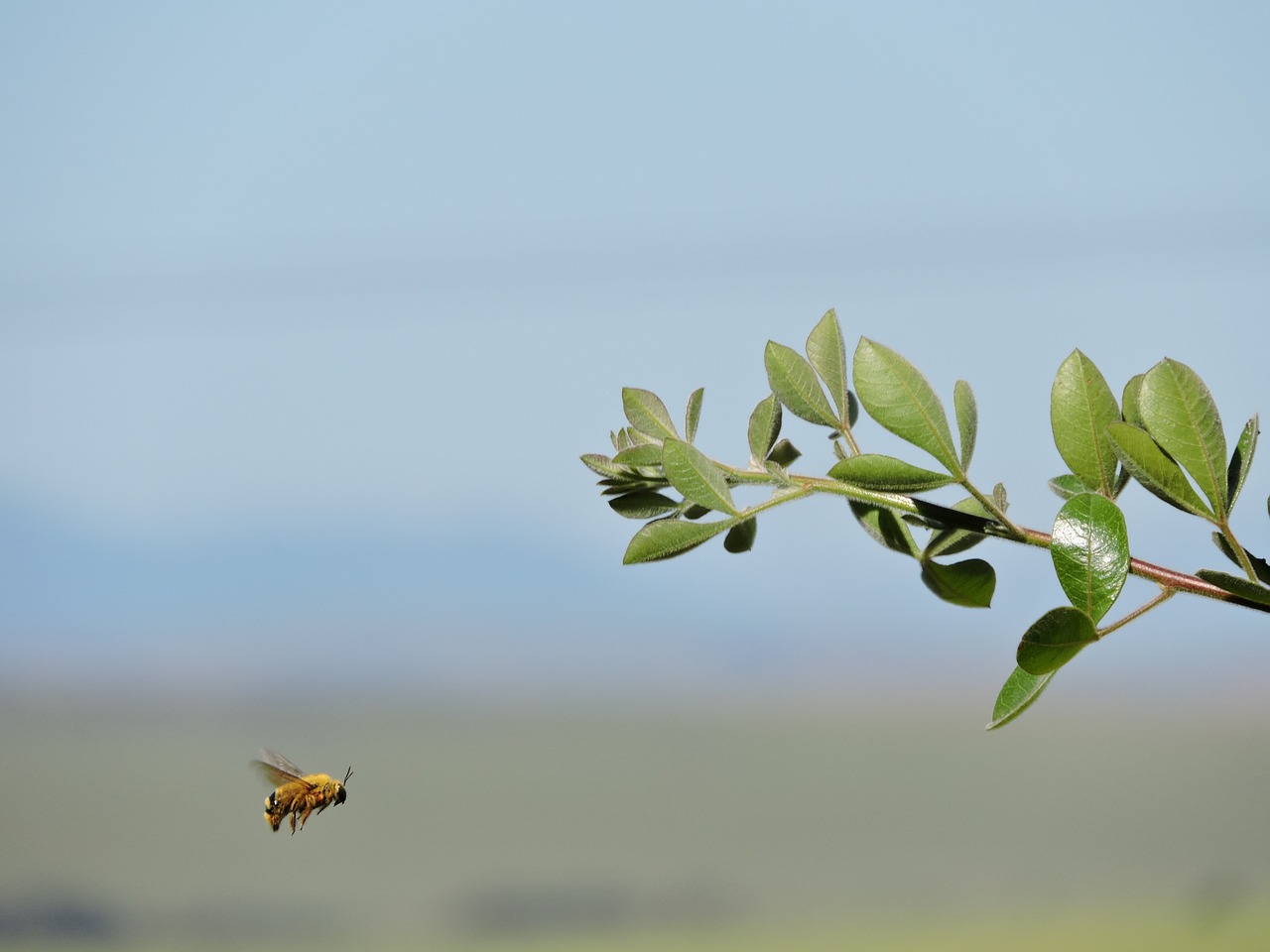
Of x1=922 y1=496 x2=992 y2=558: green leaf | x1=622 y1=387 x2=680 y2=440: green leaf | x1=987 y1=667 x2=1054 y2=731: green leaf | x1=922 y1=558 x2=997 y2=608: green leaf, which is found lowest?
x1=987 y1=667 x2=1054 y2=731: green leaf

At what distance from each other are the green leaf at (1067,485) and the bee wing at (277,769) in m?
0.27

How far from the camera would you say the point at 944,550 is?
202 millimetres

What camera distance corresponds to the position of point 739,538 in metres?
0.23

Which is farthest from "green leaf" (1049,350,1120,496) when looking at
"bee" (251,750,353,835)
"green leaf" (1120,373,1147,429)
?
"bee" (251,750,353,835)

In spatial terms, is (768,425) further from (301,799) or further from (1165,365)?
(301,799)

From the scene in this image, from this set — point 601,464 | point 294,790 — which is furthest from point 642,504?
point 294,790

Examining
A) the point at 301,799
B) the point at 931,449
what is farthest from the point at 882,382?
the point at 301,799

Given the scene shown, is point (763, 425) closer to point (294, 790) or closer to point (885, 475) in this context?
point (885, 475)

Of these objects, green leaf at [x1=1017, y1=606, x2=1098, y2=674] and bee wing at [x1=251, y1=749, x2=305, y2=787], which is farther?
bee wing at [x1=251, y1=749, x2=305, y2=787]

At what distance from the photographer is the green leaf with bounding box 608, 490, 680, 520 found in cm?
22

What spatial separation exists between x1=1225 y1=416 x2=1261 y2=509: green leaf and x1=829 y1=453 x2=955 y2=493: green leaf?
46 mm

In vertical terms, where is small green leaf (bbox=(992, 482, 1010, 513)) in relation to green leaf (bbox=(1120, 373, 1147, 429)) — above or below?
below

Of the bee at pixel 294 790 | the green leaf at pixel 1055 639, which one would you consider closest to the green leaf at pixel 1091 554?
the green leaf at pixel 1055 639

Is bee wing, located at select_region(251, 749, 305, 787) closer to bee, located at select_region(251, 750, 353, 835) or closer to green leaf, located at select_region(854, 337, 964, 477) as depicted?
bee, located at select_region(251, 750, 353, 835)
